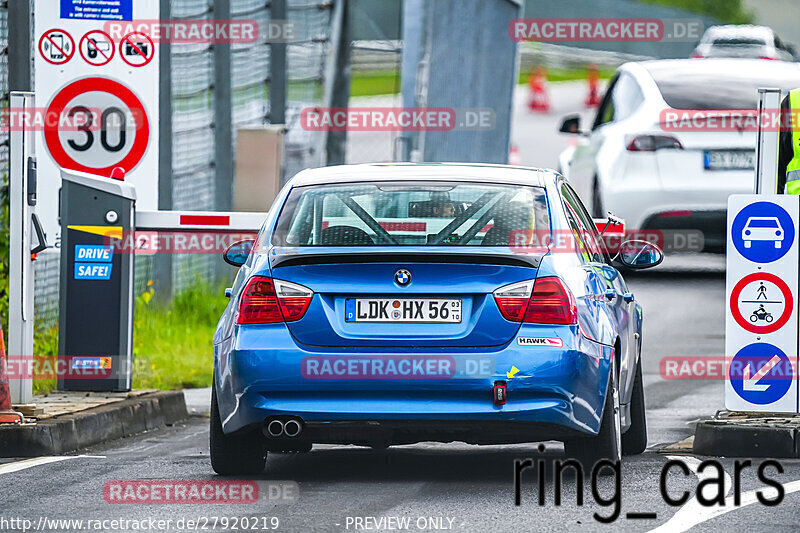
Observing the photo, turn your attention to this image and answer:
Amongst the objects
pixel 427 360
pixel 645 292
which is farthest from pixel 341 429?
pixel 645 292

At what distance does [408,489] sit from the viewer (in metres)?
8.02

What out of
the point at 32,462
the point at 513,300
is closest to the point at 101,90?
the point at 32,462

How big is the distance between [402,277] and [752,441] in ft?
7.19

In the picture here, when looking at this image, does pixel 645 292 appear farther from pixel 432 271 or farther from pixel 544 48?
pixel 544 48

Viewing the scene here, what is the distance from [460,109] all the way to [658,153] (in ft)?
19.4

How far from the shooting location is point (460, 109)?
2117 cm

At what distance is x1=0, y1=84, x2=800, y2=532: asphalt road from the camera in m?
7.16

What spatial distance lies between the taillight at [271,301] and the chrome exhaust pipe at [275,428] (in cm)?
45

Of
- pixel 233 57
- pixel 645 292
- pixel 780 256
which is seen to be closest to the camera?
pixel 780 256

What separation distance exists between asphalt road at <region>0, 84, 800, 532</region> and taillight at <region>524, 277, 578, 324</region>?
0.75 metres

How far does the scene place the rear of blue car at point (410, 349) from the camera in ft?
25.7

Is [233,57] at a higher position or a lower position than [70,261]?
higher

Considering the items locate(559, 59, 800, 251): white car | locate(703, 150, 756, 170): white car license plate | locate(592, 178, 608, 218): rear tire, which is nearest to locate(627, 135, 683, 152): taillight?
locate(559, 59, 800, 251): white car

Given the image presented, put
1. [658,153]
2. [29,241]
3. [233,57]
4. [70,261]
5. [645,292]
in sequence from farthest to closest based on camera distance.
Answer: [233,57]
[645,292]
[658,153]
[70,261]
[29,241]
